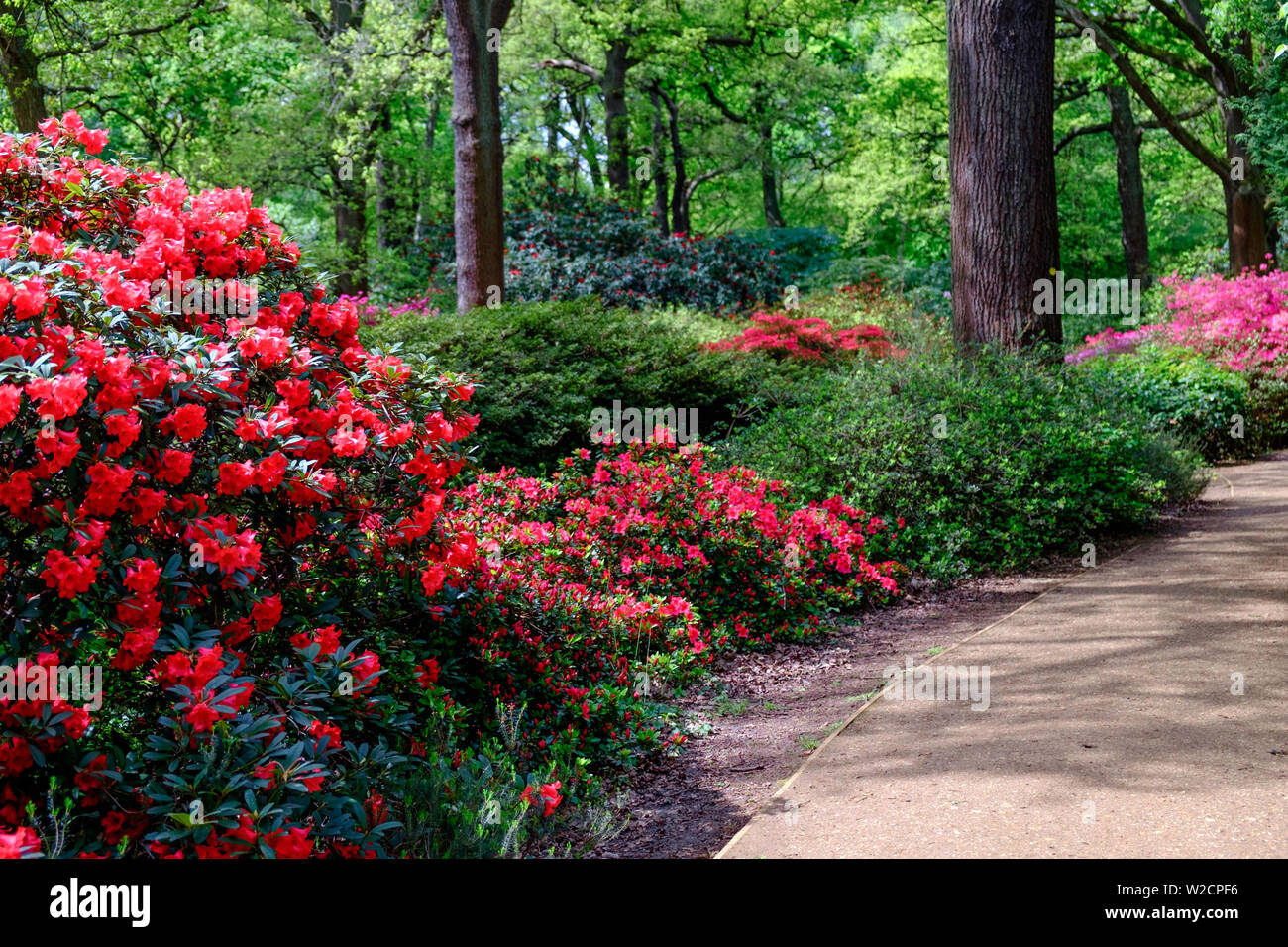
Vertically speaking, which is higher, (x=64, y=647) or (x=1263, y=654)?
(x=64, y=647)

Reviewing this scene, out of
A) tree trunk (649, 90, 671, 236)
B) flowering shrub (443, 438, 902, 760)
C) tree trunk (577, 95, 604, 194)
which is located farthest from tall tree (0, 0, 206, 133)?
tree trunk (577, 95, 604, 194)

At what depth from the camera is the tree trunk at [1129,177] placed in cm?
2155

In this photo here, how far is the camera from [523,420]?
843cm

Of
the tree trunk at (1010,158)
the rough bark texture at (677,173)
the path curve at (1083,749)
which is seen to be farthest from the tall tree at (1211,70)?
the path curve at (1083,749)

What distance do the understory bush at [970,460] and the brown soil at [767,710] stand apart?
13.0 inches

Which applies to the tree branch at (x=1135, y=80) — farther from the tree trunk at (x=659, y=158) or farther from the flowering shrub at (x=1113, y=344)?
the tree trunk at (x=659, y=158)

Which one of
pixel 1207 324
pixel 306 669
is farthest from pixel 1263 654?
pixel 1207 324

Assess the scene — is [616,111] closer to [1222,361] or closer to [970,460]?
[1222,361]

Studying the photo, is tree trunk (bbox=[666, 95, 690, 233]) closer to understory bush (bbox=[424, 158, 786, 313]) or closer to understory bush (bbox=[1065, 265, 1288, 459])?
understory bush (bbox=[424, 158, 786, 313])

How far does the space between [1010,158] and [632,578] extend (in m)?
4.94

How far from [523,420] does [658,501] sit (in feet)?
7.87

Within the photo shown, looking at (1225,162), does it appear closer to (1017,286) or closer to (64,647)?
(1017,286)

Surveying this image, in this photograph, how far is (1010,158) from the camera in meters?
8.52

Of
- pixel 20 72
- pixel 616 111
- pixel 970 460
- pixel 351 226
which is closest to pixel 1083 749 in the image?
pixel 970 460
